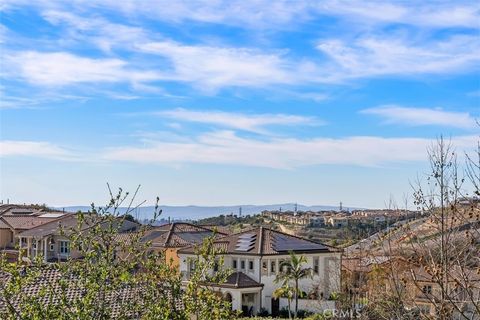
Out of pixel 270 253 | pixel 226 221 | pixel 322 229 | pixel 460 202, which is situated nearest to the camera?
pixel 460 202

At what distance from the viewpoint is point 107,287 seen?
859 centimetres

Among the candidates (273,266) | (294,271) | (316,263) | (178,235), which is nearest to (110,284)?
(294,271)

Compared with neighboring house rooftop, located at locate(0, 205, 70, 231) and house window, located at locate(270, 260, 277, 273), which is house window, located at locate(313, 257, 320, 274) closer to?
house window, located at locate(270, 260, 277, 273)

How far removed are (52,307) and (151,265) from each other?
1396mm

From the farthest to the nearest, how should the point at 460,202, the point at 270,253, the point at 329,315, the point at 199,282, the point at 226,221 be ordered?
1. the point at 226,221
2. the point at 270,253
3. the point at 329,315
4. the point at 460,202
5. the point at 199,282

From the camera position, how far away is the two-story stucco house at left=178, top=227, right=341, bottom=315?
4109 cm

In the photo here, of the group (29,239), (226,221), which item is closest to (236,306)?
(29,239)

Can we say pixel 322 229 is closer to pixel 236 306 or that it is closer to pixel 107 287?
pixel 236 306

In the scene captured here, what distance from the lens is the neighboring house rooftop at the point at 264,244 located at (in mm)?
44188

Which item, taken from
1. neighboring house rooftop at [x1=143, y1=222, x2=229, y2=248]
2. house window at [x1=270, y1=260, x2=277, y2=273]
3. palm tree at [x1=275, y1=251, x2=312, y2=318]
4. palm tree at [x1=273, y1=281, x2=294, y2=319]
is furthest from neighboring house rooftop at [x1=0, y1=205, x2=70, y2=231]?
palm tree at [x1=273, y1=281, x2=294, y2=319]

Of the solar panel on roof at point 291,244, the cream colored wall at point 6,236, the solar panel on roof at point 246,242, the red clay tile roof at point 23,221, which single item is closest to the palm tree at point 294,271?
the solar panel on roof at point 291,244

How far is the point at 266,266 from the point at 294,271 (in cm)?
293

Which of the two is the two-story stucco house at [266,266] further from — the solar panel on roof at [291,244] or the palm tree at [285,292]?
the palm tree at [285,292]

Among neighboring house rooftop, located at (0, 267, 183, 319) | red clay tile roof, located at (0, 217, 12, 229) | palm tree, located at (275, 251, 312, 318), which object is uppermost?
red clay tile roof, located at (0, 217, 12, 229)
